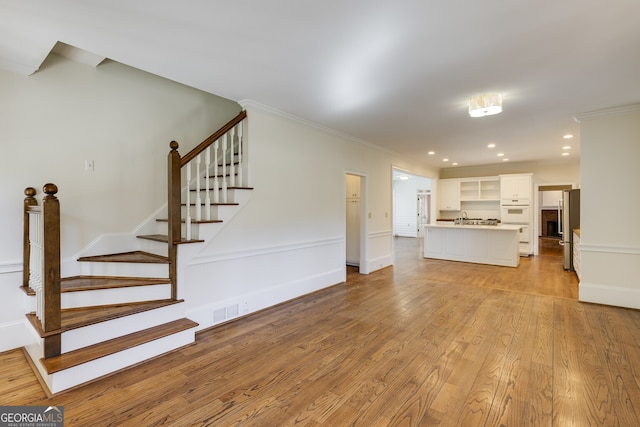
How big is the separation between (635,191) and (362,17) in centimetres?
434

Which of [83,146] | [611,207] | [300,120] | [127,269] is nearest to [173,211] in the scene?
[127,269]

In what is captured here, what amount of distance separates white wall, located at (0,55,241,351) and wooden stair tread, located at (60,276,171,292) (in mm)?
297

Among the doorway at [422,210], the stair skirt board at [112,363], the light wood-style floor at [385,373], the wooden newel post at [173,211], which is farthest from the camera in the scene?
the doorway at [422,210]

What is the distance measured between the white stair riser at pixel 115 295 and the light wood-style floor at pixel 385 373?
1.85 feet

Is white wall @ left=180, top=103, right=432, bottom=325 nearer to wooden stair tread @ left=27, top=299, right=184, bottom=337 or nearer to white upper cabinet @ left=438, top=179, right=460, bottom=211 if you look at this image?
wooden stair tread @ left=27, top=299, right=184, bottom=337

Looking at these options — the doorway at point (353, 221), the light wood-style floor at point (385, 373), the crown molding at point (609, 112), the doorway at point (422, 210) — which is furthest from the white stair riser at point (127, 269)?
the doorway at point (422, 210)

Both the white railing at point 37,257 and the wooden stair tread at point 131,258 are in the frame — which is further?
the wooden stair tread at point 131,258

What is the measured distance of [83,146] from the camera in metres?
3.08

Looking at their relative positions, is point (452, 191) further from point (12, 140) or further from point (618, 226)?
point (12, 140)

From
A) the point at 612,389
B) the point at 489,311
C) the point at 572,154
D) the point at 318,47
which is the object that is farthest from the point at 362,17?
the point at 572,154

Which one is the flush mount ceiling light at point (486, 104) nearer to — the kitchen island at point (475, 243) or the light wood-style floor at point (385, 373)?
the light wood-style floor at point (385, 373)

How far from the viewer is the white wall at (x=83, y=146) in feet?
8.70

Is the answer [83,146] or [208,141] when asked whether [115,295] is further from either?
[208,141]

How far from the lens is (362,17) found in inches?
78.0
